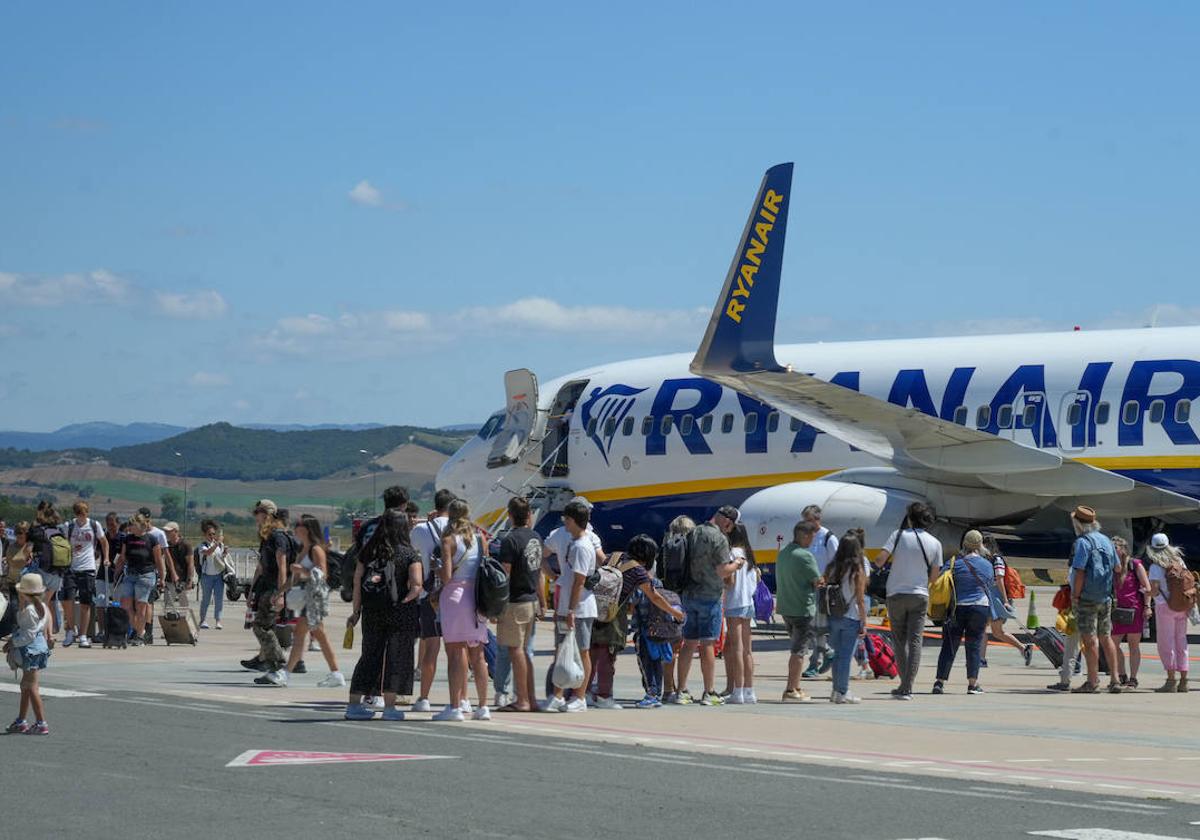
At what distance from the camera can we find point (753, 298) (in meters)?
22.2

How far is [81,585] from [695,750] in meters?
12.5

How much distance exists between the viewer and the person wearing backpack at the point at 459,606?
46.1 feet

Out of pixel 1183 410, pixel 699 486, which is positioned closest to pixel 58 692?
pixel 699 486

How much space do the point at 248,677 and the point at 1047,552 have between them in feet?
40.0

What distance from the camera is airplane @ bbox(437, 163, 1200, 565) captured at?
22562 mm

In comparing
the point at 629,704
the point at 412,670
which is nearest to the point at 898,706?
the point at 629,704

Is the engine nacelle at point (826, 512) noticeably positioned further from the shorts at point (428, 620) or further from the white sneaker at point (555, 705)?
the shorts at point (428, 620)

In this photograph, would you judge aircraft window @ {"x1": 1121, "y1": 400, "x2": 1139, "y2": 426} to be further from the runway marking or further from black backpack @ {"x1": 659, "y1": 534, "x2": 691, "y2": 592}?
the runway marking

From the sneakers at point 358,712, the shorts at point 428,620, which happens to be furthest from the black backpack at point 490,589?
the sneakers at point 358,712

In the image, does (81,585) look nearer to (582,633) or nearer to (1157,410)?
(582,633)

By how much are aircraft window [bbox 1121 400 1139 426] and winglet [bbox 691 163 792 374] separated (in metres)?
4.61

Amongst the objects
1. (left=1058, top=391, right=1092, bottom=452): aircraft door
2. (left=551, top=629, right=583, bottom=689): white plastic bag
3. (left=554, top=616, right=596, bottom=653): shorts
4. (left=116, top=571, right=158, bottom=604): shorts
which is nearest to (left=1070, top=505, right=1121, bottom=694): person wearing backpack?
(left=554, top=616, right=596, bottom=653): shorts

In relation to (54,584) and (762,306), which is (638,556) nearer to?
(762,306)

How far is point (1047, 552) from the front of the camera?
25.8 m
